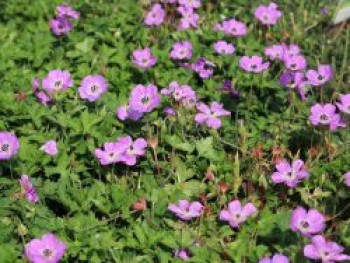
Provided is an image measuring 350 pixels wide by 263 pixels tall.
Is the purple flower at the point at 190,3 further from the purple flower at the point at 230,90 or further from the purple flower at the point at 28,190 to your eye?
the purple flower at the point at 28,190

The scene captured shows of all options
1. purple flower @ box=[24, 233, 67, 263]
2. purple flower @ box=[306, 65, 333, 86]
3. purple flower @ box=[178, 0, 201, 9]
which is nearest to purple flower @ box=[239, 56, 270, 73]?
purple flower @ box=[306, 65, 333, 86]

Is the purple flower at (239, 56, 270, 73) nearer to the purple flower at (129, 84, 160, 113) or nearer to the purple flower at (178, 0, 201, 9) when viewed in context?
the purple flower at (129, 84, 160, 113)

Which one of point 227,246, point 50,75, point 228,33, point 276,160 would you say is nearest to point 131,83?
point 50,75

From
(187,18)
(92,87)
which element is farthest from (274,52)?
(92,87)

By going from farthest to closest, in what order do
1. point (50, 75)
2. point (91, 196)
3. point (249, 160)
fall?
point (50, 75) < point (249, 160) < point (91, 196)

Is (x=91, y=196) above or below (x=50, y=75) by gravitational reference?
below

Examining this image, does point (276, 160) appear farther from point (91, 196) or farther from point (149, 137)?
point (91, 196)
